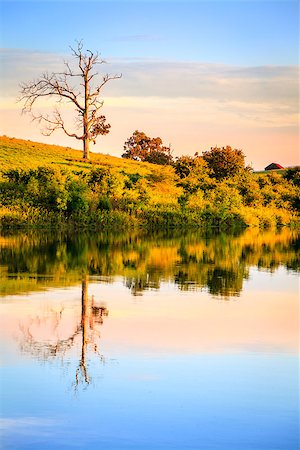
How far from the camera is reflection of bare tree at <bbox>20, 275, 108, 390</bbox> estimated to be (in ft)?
40.6

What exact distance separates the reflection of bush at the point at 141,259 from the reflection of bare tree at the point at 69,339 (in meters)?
3.83

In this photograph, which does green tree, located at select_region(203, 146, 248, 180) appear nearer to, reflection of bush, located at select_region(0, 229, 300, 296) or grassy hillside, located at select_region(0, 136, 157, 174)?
grassy hillside, located at select_region(0, 136, 157, 174)

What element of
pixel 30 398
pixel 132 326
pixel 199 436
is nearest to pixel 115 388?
pixel 30 398

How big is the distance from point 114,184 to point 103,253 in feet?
73.9

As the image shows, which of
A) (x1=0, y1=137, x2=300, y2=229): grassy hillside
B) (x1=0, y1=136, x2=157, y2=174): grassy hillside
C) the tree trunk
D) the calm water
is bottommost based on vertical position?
the calm water

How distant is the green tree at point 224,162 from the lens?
2867 inches

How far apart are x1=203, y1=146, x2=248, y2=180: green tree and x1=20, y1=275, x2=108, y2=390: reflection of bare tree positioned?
5599 cm

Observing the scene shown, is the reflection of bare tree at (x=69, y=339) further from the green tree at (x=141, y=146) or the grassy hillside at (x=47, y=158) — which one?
the green tree at (x=141, y=146)

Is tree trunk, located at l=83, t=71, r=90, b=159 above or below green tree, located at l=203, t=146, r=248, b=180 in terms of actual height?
above

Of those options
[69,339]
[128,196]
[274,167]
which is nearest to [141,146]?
[274,167]

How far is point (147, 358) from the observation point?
12.6m

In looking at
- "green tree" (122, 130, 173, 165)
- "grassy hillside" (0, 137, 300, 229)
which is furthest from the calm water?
"green tree" (122, 130, 173, 165)

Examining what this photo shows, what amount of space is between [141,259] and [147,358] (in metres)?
16.8

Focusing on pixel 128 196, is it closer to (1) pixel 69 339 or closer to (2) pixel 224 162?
(2) pixel 224 162
